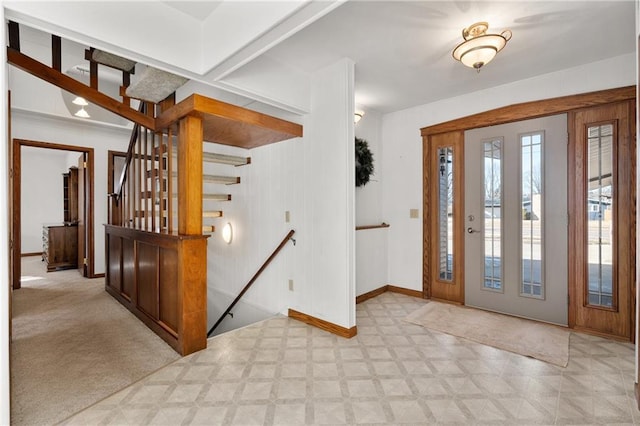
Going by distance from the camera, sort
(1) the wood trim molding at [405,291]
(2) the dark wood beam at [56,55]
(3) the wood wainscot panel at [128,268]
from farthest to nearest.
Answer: (1) the wood trim molding at [405,291] → (3) the wood wainscot panel at [128,268] → (2) the dark wood beam at [56,55]

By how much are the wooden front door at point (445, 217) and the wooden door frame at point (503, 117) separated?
0.01 meters

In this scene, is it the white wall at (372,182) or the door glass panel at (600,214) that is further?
the white wall at (372,182)

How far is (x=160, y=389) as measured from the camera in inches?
81.5

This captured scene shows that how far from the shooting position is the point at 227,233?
4.48 m

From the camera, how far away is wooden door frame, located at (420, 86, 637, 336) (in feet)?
9.43

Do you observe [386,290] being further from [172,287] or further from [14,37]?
[14,37]

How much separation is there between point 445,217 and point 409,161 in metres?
0.94

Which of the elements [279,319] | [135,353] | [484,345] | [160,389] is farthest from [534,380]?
[135,353]

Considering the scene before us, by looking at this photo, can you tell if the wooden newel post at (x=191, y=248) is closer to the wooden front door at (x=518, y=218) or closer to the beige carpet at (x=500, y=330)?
the beige carpet at (x=500, y=330)

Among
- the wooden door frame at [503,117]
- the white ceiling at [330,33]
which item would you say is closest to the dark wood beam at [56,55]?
the white ceiling at [330,33]

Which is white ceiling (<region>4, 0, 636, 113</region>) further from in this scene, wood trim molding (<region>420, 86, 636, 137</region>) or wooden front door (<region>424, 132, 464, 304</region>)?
wooden front door (<region>424, 132, 464, 304</region>)

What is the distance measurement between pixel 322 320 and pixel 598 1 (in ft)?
11.1

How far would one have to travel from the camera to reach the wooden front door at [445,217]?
3.87 metres

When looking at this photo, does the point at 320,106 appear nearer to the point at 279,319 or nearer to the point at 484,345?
the point at 279,319
